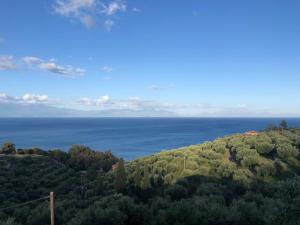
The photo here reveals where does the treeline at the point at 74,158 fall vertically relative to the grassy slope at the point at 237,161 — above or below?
below

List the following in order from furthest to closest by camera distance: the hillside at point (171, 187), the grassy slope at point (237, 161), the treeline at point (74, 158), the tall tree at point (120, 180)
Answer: the treeline at point (74, 158) → the grassy slope at point (237, 161) → the tall tree at point (120, 180) → the hillside at point (171, 187)

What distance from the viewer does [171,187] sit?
102 ft

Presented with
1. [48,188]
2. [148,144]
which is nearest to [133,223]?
[48,188]

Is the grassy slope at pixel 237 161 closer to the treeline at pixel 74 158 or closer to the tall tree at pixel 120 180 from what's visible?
the tall tree at pixel 120 180

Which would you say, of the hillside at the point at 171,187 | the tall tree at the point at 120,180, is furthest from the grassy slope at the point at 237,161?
the tall tree at the point at 120,180

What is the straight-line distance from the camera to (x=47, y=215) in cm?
1841

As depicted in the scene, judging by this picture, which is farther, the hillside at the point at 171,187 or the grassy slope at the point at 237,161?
the grassy slope at the point at 237,161

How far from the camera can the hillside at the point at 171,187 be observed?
1764 centimetres

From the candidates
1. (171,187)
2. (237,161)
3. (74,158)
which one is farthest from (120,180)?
(74,158)

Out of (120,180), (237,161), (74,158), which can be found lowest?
(74,158)

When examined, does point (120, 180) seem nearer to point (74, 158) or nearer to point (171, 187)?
point (171, 187)

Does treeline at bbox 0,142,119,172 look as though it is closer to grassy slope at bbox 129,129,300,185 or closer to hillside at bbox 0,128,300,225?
hillside at bbox 0,128,300,225

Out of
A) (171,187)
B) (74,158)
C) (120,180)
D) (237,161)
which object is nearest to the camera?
(171,187)

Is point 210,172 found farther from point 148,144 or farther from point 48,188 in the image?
point 148,144
